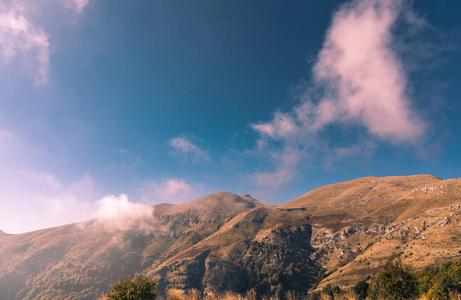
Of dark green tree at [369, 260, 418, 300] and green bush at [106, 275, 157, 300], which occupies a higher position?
green bush at [106, 275, 157, 300]

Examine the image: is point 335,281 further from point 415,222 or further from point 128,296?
point 128,296

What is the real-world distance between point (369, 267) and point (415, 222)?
68.1m

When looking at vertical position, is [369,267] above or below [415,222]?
below

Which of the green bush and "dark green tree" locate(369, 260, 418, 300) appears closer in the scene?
the green bush

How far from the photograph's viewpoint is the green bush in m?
14.8

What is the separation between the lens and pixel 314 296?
161m

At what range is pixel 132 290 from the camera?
14.9 meters

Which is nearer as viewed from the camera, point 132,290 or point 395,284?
point 132,290

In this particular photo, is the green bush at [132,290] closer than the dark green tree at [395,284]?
Yes

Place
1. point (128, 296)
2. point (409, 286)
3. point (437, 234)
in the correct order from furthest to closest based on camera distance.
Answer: point (437, 234), point (409, 286), point (128, 296)

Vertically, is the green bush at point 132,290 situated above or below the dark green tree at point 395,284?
above

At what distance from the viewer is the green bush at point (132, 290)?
584 inches

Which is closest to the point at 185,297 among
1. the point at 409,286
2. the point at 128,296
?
the point at 128,296

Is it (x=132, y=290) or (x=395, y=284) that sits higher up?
(x=132, y=290)
